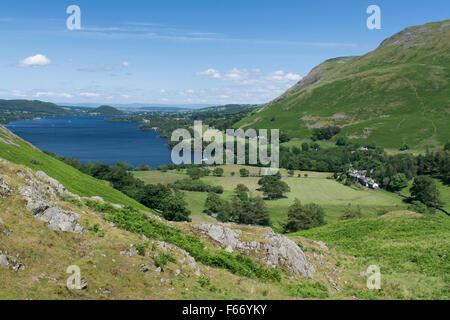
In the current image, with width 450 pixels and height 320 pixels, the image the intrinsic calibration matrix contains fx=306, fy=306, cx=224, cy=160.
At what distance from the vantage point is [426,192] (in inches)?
4252

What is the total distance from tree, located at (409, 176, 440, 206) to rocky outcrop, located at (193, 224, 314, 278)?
103400 mm

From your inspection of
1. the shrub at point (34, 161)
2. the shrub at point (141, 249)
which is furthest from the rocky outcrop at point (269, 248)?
the shrub at point (34, 161)

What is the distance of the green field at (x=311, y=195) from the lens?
3906 inches

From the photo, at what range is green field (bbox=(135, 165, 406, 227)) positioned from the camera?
3906 inches

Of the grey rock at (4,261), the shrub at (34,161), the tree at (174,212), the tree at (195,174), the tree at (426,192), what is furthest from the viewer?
the tree at (195,174)

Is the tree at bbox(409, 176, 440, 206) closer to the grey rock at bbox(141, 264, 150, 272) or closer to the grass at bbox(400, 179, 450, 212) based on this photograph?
the grass at bbox(400, 179, 450, 212)

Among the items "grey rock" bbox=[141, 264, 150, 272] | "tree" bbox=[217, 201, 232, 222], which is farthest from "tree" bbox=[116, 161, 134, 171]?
"grey rock" bbox=[141, 264, 150, 272]

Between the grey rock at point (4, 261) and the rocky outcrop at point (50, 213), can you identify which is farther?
the rocky outcrop at point (50, 213)

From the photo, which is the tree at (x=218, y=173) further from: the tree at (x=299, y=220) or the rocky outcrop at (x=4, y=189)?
the rocky outcrop at (x=4, y=189)

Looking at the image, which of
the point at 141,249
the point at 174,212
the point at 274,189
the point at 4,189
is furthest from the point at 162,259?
the point at 274,189

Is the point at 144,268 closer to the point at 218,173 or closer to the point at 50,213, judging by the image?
the point at 50,213

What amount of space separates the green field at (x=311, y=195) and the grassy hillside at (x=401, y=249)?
4026 cm
